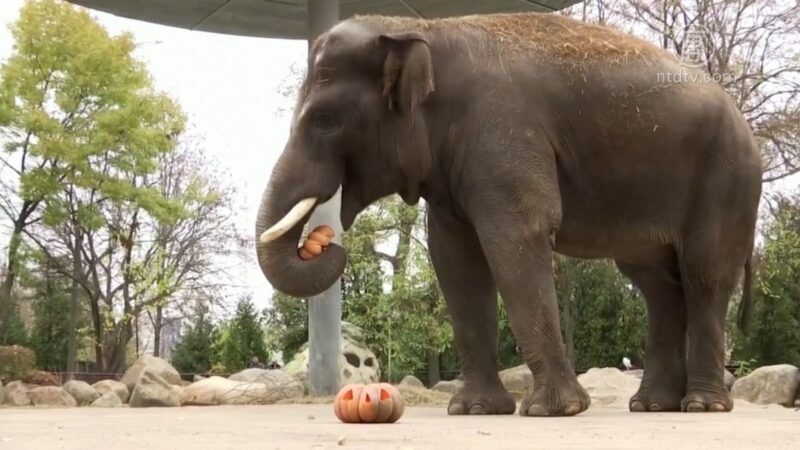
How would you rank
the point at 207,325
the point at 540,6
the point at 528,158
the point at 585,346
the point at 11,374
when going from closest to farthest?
the point at 528,158
the point at 540,6
the point at 11,374
the point at 585,346
the point at 207,325

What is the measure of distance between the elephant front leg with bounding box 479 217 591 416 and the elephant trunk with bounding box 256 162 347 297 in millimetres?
925

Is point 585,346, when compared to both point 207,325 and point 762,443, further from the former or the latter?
point 762,443

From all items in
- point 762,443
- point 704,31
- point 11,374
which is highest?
point 704,31

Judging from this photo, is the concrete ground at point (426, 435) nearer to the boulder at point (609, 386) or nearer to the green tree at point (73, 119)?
the boulder at point (609, 386)

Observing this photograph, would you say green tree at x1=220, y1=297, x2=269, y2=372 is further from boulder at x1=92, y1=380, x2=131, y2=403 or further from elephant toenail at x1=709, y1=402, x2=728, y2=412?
elephant toenail at x1=709, y1=402, x2=728, y2=412

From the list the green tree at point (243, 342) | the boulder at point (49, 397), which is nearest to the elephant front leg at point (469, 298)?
the boulder at point (49, 397)

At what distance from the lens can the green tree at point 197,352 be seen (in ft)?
105

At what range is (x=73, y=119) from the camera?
28469 mm

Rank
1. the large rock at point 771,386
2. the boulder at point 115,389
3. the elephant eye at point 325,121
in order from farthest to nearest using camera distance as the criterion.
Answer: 1. the boulder at point 115,389
2. the large rock at point 771,386
3. the elephant eye at point 325,121

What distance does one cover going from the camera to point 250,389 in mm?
11008

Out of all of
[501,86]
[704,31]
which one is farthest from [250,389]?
[704,31]

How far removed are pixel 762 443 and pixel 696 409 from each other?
10.8 feet

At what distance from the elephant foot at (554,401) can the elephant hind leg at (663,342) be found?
164 centimetres

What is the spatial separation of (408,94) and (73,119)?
77.7 ft
